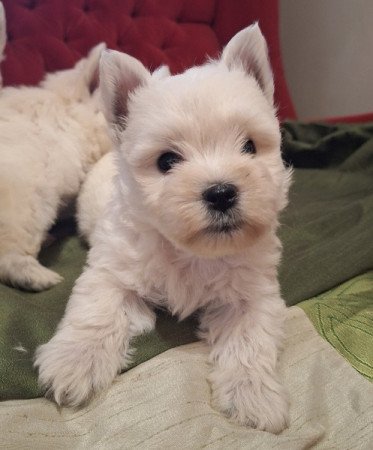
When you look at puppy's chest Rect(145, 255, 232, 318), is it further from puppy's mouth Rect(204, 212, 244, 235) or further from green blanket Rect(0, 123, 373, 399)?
puppy's mouth Rect(204, 212, 244, 235)

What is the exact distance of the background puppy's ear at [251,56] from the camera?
1.29 meters

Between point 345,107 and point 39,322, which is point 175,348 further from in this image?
point 345,107

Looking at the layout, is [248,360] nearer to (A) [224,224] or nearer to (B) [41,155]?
(A) [224,224]

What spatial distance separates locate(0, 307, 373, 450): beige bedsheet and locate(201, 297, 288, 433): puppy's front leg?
0.03 metres

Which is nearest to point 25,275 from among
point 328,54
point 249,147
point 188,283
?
point 188,283

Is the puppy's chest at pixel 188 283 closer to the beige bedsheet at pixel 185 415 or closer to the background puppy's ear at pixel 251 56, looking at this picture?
the beige bedsheet at pixel 185 415

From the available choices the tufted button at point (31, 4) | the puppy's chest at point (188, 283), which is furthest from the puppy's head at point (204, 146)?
the tufted button at point (31, 4)

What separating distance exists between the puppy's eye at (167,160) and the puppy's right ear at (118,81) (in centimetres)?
21

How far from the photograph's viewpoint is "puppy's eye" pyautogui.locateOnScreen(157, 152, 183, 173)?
3.84ft

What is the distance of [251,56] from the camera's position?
1.31 meters

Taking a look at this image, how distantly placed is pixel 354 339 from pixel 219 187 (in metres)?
0.57

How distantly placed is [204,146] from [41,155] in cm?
92

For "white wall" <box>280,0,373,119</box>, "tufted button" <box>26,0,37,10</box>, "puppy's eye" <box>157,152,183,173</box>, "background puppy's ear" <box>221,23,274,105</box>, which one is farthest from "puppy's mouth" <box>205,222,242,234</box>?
"white wall" <box>280,0,373,119</box>

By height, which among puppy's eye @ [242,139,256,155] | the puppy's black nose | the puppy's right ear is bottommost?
the puppy's black nose
